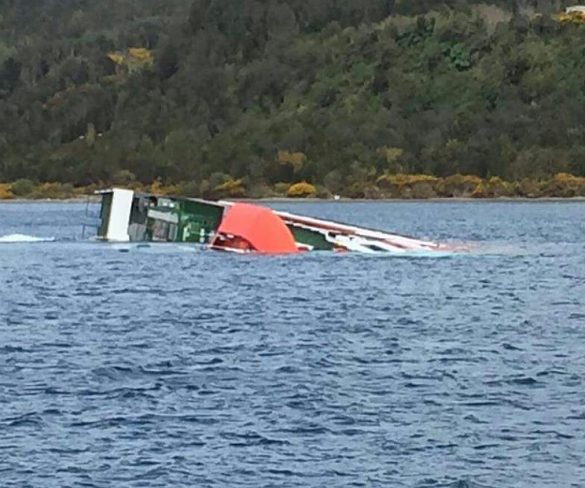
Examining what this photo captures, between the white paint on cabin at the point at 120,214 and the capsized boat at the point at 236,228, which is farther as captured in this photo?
the white paint on cabin at the point at 120,214

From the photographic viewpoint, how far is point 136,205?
93.6 meters

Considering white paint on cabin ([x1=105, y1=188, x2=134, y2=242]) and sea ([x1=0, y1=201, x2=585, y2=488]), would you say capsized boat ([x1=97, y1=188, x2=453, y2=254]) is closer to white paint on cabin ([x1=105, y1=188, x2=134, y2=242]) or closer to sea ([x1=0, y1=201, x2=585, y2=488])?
white paint on cabin ([x1=105, y1=188, x2=134, y2=242])

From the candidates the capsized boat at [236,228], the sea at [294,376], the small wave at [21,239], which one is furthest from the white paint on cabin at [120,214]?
the small wave at [21,239]

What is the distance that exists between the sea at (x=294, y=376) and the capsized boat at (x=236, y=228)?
497 centimetres

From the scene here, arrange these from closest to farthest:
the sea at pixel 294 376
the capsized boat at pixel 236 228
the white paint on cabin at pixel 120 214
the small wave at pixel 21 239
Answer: the sea at pixel 294 376 → the capsized boat at pixel 236 228 → the white paint on cabin at pixel 120 214 → the small wave at pixel 21 239

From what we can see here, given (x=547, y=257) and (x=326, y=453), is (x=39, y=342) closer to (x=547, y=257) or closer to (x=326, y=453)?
(x=326, y=453)

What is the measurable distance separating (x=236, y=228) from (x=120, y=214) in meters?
6.50

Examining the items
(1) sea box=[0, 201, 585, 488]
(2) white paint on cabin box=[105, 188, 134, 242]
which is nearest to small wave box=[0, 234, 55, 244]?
(2) white paint on cabin box=[105, 188, 134, 242]

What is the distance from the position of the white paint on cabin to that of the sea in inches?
278

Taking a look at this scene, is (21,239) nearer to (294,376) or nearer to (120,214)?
(120,214)

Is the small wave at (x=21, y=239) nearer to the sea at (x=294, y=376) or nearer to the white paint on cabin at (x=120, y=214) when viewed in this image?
the white paint on cabin at (x=120, y=214)

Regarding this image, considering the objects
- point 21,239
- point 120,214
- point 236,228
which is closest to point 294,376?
point 236,228

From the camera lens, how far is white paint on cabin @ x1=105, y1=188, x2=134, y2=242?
303 ft

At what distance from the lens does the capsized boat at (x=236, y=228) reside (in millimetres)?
90625
